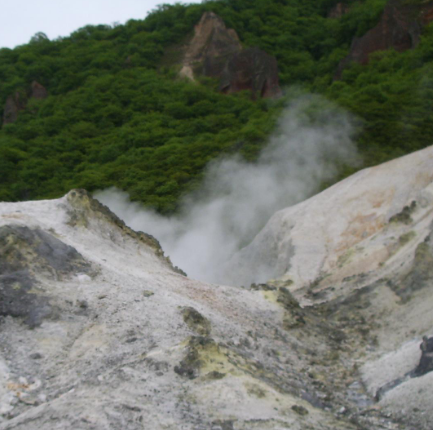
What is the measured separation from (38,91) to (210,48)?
1199 centimetres

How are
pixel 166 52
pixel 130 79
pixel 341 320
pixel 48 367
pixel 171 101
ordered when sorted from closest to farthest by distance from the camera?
pixel 48 367 → pixel 341 320 → pixel 171 101 → pixel 130 79 → pixel 166 52

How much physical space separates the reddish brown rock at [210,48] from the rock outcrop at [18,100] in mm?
9810

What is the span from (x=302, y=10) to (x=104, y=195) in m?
34.4

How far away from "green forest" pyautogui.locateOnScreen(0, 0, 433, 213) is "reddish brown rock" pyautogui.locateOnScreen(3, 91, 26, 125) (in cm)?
101

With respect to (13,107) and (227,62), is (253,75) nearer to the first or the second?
(227,62)

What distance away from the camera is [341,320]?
388 inches

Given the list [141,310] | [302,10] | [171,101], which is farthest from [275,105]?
[141,310]

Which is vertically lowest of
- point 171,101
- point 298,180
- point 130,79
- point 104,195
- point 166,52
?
point 298,180

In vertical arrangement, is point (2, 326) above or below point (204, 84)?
below

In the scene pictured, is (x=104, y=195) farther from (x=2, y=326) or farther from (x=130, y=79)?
(x=130, y=79)

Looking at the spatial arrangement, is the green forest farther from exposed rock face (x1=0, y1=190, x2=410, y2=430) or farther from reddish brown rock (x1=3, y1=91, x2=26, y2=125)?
exposed rock face (x1=0, y1=190, x2=410, y2=430)

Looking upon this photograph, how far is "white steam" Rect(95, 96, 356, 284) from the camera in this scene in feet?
62.4

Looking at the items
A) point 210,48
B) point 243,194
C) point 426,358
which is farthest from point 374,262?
point 210,48

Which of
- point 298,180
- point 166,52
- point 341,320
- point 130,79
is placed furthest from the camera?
point 166,52
